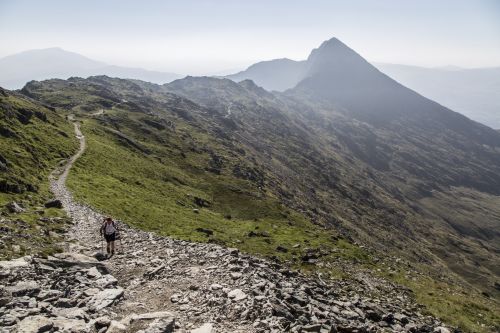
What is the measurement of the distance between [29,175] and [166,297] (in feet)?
150

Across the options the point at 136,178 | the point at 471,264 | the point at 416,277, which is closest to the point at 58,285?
the point at 416,277

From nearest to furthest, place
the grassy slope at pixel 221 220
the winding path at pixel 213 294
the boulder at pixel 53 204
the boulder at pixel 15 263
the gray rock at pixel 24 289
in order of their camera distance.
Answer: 1. the winding path at pixel 213 294
2. the gray rock at pixel 24 289
3. the boulder at pixel 15 263
4. the boulder at pixel 53 204
5. the grassy slope at pixel 221 220

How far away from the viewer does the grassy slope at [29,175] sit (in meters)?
30.0

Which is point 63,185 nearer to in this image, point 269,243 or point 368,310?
point 269,243

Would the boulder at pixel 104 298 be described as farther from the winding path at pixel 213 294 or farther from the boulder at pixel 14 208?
the boulder at pixel 14 208

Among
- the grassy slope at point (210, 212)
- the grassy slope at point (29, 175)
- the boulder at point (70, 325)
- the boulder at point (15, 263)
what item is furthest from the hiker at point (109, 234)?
the grassy slope at point (210, 212)

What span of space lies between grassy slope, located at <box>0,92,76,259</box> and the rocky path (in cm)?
278

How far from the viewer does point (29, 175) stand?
57656 mm

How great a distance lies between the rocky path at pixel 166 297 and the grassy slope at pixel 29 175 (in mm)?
2780

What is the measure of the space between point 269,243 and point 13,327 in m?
46.8

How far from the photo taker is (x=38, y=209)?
41.3 meters

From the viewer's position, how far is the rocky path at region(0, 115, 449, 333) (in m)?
18.7

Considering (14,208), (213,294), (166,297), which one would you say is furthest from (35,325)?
(14,208)

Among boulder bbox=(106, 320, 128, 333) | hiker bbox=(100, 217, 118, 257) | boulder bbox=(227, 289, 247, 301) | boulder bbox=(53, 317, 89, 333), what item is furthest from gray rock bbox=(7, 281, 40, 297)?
boulder bbox=(227, 289, 247, 301)
